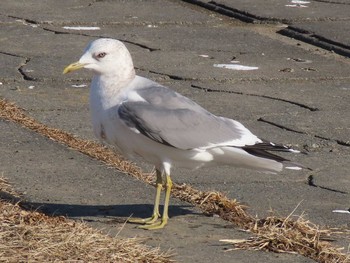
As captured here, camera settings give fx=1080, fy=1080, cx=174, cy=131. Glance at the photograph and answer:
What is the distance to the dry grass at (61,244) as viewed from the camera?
3689mm

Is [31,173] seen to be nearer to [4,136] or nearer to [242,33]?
[4,136]

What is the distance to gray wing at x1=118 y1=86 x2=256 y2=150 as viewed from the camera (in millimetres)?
4320

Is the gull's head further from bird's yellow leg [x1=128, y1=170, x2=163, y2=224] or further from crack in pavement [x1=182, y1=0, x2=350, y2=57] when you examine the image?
crack in pavement [x1=182, y1=0, x2=350, y2=57]

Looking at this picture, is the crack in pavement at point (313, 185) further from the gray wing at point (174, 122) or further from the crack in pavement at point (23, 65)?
the crack in pavement at point (23, 65)

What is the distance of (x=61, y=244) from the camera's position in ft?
12.5

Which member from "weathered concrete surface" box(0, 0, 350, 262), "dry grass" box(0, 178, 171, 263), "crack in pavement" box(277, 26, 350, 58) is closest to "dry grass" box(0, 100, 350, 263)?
"weathered concrete surface" box(0, 0, 350, 262)

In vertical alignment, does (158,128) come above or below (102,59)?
below

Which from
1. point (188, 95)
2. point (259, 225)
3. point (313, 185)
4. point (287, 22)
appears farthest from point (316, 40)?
point (259, 225)

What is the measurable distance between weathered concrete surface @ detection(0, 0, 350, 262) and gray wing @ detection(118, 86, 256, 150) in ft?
1.12

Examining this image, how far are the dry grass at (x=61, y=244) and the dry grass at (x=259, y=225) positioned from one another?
0.46 metres

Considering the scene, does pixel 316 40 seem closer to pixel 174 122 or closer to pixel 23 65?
pixel 23 65

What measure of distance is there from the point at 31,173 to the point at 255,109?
1944 millimetres

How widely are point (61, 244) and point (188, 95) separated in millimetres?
3016

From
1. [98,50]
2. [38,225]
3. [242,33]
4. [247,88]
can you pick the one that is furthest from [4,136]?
[242,33]
